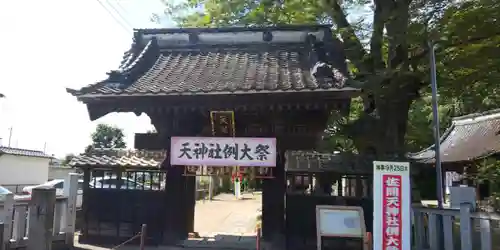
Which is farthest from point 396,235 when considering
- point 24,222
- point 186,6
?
point 186,6

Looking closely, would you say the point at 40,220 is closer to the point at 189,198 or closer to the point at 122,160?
the point at 122,160

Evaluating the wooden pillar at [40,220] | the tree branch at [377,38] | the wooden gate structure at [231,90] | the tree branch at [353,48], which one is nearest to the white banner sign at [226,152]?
the wooden gate structure at [231,90]

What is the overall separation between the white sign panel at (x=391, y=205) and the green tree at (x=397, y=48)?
1.95 metres

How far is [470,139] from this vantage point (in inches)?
1011

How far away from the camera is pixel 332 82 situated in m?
8.75

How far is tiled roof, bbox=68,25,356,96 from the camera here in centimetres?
893

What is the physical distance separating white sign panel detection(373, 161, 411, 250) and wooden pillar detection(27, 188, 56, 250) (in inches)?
276

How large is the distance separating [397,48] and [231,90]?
5627 mm

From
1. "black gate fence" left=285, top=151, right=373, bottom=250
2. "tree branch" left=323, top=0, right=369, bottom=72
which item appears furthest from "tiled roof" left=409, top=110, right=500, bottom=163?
"black gate fence" left=285, top=151, right=373, bottom=250

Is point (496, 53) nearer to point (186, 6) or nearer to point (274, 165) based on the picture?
point (274, 165)

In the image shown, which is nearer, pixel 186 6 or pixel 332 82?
pixel 332 82

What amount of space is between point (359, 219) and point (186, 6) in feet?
41.2

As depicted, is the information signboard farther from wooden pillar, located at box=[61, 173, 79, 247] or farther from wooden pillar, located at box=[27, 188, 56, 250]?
wooden pillar, located at box=[61, 173, 79, 247]

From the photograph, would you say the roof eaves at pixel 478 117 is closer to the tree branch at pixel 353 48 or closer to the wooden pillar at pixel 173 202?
the tree branch at pixel 353 48
